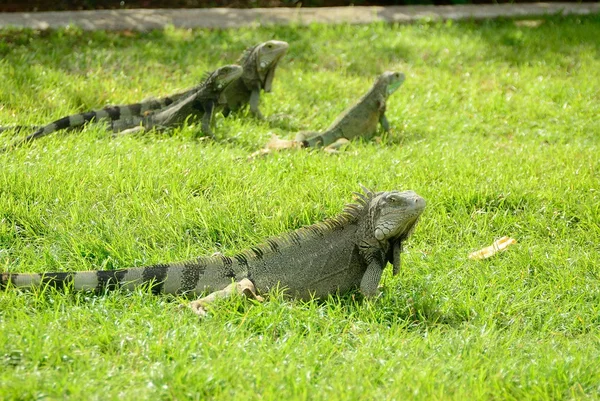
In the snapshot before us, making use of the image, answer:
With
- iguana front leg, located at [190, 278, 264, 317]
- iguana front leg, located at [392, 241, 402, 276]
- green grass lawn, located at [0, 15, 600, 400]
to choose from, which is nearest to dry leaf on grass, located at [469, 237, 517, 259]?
green grass lawn, located at [0, 15, 600, 400]

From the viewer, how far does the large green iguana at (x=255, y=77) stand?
7090 millimetres

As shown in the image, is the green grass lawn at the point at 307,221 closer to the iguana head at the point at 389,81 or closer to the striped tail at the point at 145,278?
the striped tail at the point at 145,278

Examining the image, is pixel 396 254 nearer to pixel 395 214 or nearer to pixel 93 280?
pixel 395 214

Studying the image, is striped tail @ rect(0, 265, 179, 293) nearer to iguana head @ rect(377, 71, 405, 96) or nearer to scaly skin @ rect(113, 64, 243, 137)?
scaly skin @ rect(113, 64, 243, 137)

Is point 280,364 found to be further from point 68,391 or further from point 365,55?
point 365,55

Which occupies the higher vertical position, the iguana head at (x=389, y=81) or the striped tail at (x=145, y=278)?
the iguana head at (x=389, y=81)

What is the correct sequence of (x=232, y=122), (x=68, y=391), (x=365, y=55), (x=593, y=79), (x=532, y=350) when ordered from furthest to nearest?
(x=365, y=55) < (x=593, y=79) < (x=232, y=122) < (x=532, y=350) < (x=68, y=391)

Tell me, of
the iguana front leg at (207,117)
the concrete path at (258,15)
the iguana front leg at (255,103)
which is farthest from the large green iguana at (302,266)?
the concrete path at (258,15)

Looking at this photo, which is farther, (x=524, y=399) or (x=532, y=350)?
(x=532, y=350)

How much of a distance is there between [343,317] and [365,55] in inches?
210

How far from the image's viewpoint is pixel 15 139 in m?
5.66

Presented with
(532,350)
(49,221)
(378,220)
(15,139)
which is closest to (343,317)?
(378,220)

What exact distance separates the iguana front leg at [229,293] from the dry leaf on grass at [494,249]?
54.3 inches

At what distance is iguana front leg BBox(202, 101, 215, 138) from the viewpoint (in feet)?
21.0
